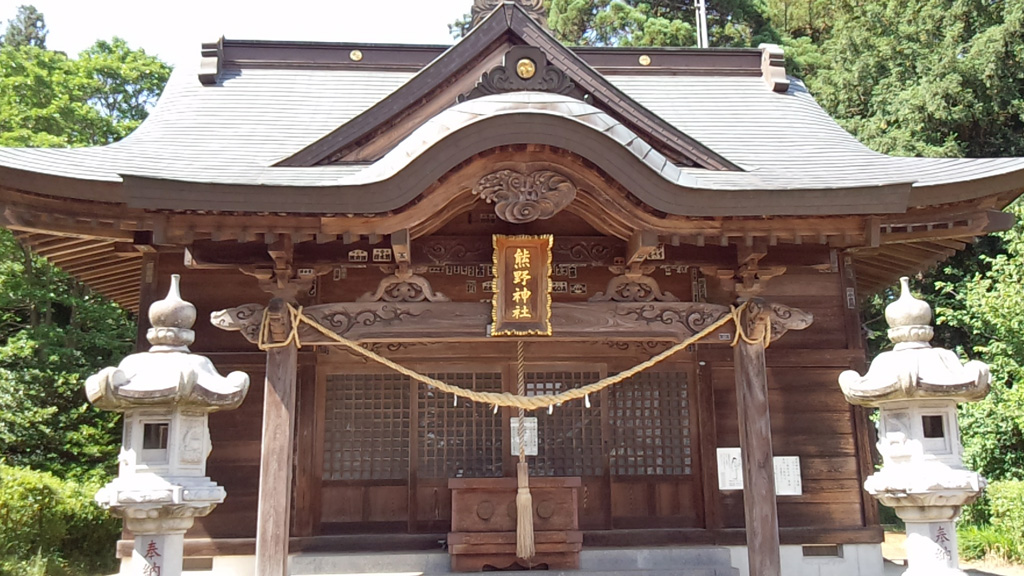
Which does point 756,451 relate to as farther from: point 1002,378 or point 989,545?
point 1002,378

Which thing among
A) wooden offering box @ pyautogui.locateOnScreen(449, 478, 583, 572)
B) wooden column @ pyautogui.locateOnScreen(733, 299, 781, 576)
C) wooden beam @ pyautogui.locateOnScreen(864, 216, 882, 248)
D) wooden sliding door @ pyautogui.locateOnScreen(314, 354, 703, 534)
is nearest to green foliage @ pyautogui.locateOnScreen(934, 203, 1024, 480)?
wooden sliding door @ pyautogui.locateOnScreen(314, 354, 703, 534)

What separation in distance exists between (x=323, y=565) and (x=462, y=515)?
1545mm

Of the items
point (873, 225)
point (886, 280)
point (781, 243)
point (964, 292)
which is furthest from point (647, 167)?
point (964, 292)

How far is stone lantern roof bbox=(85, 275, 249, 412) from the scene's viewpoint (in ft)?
18.2

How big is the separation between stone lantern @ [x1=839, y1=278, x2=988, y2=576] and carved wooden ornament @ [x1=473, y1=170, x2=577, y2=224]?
2780 millimetres

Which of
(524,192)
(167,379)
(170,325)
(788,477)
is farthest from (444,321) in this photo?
(788,477)

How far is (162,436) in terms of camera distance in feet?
19.1

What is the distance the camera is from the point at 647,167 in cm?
671

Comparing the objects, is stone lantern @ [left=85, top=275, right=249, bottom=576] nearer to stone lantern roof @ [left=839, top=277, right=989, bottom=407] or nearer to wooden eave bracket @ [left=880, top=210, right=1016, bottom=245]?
stone lantern roof @ [left=839, top=277, right=989, bottom=407]

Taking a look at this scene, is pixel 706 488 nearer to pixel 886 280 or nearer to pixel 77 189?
pixel 886 280

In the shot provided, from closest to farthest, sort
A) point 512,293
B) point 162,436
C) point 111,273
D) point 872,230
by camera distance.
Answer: point 162,436, point 872,230, point 512,293, point 111,273

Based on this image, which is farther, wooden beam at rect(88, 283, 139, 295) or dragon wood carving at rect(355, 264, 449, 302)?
wooden beam at rect(88, 283, 139, 295)

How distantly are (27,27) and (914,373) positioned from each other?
38.9 metres

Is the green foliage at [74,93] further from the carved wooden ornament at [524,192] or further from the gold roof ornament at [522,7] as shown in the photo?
the carved wooden ornament at [524,192]
